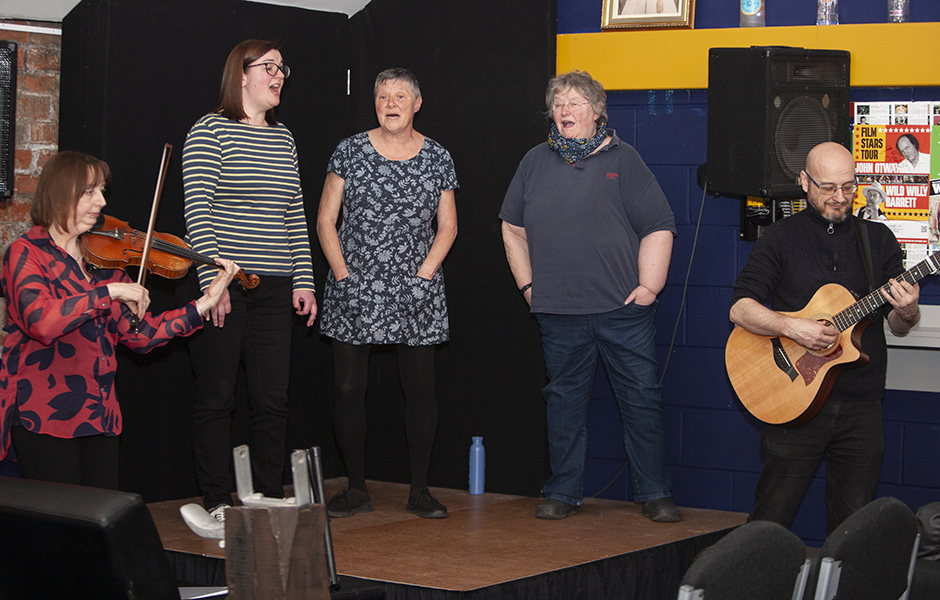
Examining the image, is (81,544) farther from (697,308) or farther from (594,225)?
(697,308)

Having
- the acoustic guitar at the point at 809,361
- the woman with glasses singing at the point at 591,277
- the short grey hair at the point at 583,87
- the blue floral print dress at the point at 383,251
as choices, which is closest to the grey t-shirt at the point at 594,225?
the woman with glasses singing at the point at 591,277

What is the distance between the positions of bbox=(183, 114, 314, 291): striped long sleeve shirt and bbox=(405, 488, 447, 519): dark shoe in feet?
3.19

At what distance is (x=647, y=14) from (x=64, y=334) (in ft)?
8.51

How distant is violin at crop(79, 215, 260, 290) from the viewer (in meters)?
2.75

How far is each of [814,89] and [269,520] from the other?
8.70 feet

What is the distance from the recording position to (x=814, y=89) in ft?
11.1

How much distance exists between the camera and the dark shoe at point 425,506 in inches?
142

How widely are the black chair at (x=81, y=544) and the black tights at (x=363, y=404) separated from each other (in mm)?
1659

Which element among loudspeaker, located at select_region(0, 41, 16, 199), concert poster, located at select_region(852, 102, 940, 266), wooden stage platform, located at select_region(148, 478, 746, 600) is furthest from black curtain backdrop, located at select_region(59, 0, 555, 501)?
concert poster, located at select_region(852, 102, 940, 266)

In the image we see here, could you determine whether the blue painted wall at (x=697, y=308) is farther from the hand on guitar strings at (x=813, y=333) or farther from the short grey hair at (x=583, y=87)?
the hand on guitar strings at (x=813, y=333)

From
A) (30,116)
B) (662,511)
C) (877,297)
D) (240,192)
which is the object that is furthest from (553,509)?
(30,116)

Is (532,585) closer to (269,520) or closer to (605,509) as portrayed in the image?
(605,509)

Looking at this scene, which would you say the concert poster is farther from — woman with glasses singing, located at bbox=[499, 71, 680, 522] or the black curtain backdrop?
the black curtain backdrop

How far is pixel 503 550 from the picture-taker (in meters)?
3.17
